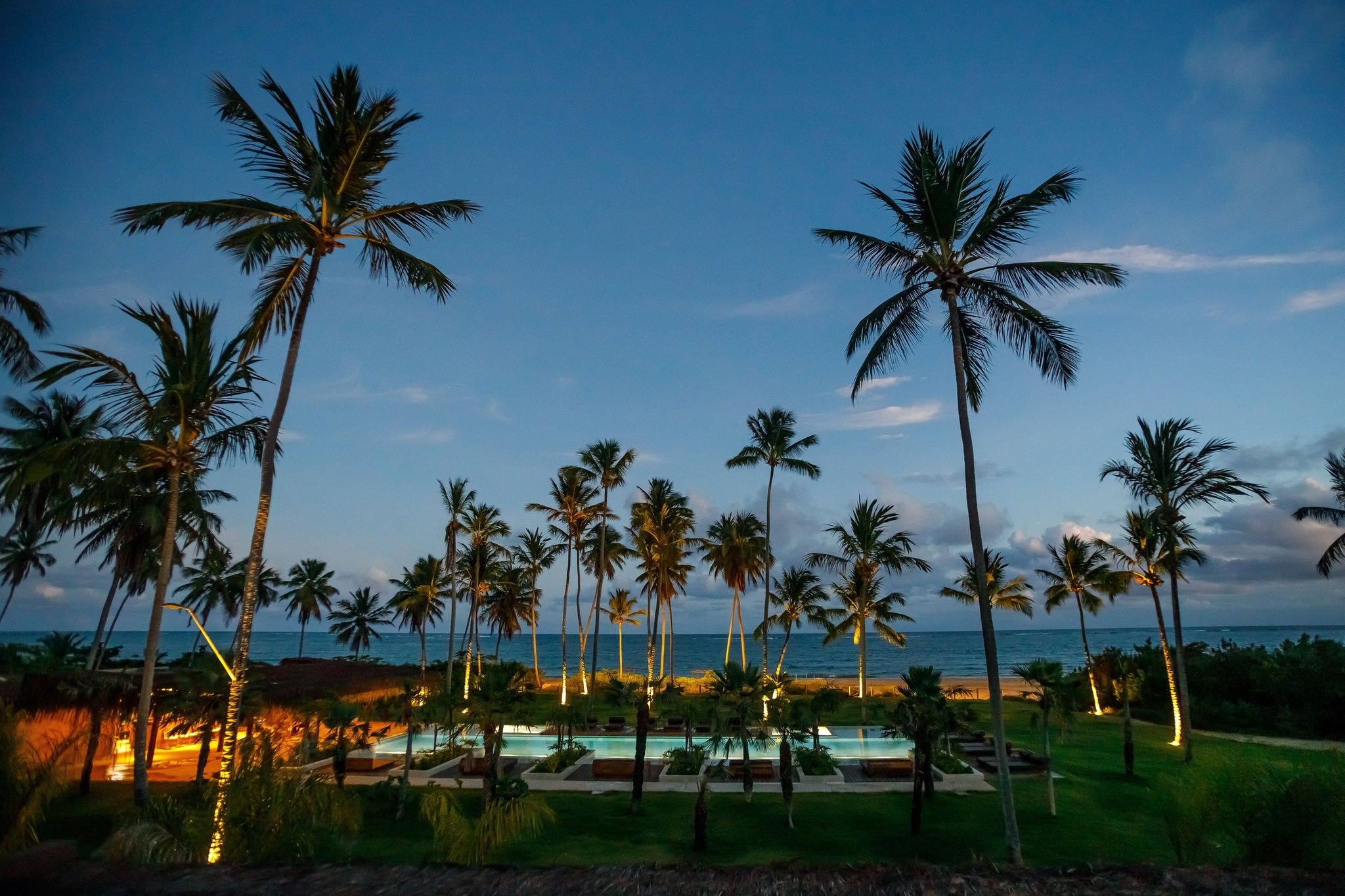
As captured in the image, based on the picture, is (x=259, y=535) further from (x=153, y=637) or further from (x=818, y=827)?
A: (x=818, y=827)

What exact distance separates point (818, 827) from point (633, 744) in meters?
15.2

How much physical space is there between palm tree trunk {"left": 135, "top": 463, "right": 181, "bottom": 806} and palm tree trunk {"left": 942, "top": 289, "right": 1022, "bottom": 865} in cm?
1558

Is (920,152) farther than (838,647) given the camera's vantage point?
No

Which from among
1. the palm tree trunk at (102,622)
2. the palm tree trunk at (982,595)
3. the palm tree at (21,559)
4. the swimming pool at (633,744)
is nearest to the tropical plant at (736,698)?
the palm tree trunk at (982,595)

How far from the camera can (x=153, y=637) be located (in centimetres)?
1387

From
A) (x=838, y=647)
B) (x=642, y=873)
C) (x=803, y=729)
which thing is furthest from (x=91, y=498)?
(x=838, y=647)

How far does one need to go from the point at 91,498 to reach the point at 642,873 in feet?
49.0

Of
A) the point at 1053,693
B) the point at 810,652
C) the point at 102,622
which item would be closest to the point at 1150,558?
the point at 1053,693

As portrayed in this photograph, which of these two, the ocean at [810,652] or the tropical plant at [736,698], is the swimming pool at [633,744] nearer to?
the tropical plant at [736,698]

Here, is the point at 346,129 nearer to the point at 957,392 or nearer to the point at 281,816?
the point at 281,816

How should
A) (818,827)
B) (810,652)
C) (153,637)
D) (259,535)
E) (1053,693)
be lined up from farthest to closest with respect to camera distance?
(810,652) → (1053,693) → (818,827) → (153,637) → (259,535)

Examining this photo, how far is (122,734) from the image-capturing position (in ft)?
68.9

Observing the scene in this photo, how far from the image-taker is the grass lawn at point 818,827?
42.9 feet

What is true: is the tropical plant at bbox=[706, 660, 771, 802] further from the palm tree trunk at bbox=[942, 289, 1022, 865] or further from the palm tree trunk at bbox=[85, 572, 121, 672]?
the palm tree trunk at bbox=[85, 572, 121, 672]
